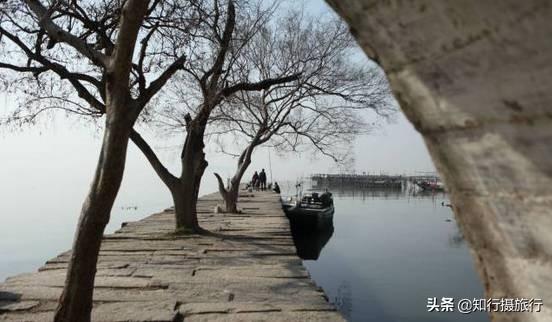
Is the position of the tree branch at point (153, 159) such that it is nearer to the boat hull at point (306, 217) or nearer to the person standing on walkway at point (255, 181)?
the boat hull at point (306, 217)

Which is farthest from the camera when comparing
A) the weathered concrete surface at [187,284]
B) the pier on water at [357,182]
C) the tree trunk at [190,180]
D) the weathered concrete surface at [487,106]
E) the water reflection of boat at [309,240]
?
the pier on water at [357,182]

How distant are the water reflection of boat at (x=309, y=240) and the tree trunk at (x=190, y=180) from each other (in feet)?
34.2

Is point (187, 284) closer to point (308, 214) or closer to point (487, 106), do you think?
point (487, 106)

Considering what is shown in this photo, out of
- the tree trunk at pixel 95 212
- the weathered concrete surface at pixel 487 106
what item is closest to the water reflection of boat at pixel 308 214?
the tree trunk at pixel 95 212

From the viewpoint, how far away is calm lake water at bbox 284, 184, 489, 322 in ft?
42.6

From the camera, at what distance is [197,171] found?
11875mm

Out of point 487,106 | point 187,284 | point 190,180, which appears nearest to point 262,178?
point 190,180

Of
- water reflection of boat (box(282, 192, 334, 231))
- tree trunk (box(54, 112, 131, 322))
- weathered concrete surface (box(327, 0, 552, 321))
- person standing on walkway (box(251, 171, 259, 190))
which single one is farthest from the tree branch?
person standing on walkway (box(251, 171, 259, 190))

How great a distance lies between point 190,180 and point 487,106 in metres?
10.8

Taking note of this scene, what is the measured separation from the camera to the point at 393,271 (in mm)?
18406

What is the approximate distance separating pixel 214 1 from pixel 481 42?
1097 centimetres

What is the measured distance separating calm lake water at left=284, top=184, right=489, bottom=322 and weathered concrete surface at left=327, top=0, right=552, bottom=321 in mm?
4945

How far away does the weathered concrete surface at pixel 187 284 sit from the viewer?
5.67m

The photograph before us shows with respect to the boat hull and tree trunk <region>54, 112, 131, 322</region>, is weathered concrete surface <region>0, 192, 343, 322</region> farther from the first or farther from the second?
the boat hull
